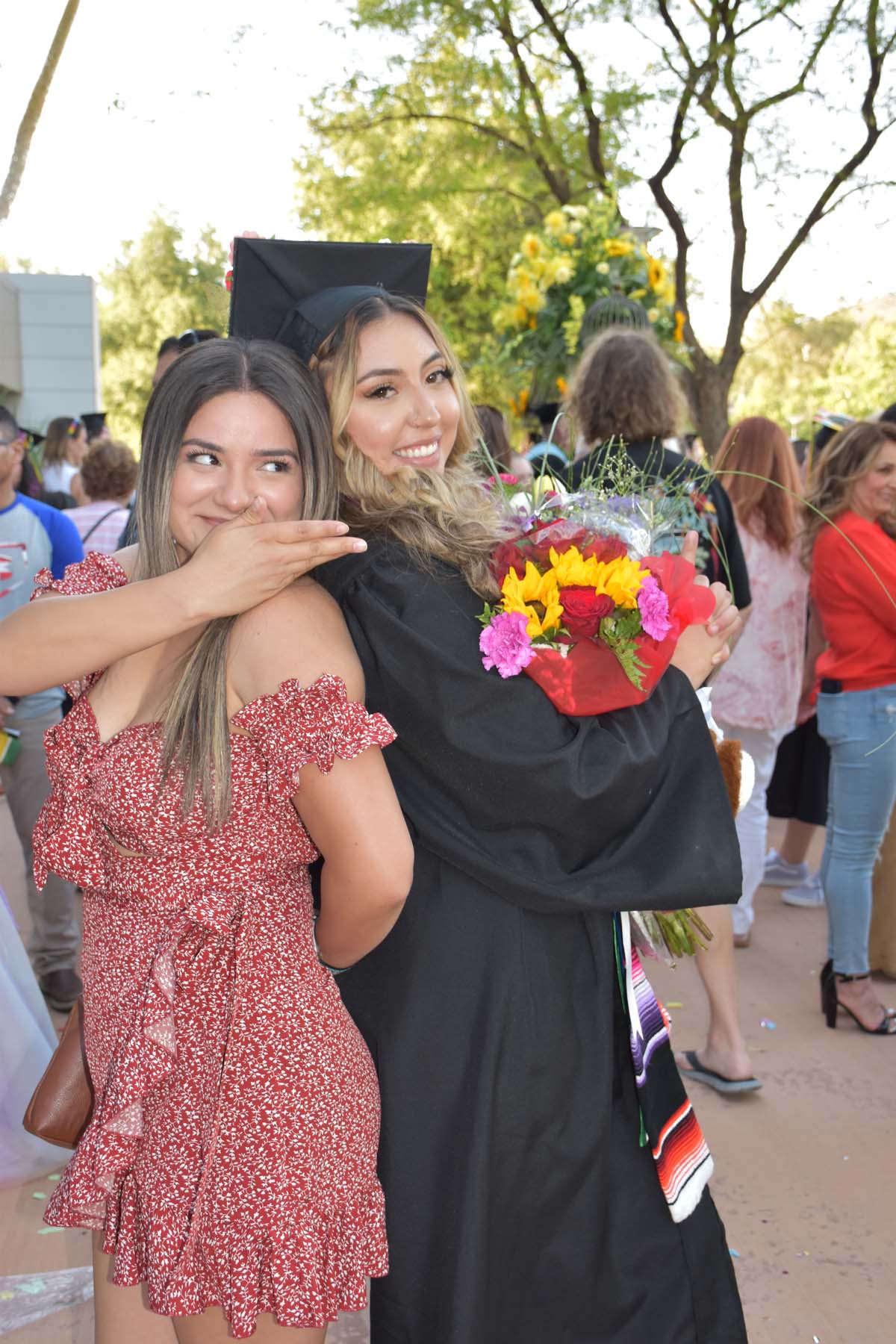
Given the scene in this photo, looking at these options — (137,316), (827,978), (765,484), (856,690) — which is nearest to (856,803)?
(856,690)

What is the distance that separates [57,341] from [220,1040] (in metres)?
25.5

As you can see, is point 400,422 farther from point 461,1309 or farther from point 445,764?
point 461,1309

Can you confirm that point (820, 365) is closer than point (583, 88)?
No

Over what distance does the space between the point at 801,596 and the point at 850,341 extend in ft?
102

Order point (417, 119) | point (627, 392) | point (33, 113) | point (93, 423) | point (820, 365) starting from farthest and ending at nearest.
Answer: point (820, 365)
point (417, 119)
point (93, 423)
point (33, 113)
point (627, 392)

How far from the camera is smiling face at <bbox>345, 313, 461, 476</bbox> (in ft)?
6.78

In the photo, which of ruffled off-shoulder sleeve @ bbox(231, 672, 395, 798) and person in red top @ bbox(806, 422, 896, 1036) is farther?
person in red top @ bbox(806, 422, 896, 1036)

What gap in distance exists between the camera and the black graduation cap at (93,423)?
9.69 meters

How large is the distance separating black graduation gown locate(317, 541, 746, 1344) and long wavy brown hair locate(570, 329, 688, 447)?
7.70 ft

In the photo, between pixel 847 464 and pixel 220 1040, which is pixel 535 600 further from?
pixel 847 464

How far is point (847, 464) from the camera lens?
4.25 metres

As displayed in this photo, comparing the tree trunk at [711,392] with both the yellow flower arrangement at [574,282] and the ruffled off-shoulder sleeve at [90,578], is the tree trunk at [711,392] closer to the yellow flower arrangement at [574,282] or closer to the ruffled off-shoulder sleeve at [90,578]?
the yellow flower arrangement at [574,282]

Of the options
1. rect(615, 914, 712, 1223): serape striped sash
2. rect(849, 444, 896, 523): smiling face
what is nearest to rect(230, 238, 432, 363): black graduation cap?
rect(615, 914, 712, 1223): serape striped sash

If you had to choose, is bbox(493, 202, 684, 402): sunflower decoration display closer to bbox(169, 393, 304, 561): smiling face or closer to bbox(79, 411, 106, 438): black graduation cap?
bbox(169, 393, 304, 561): smiling face
